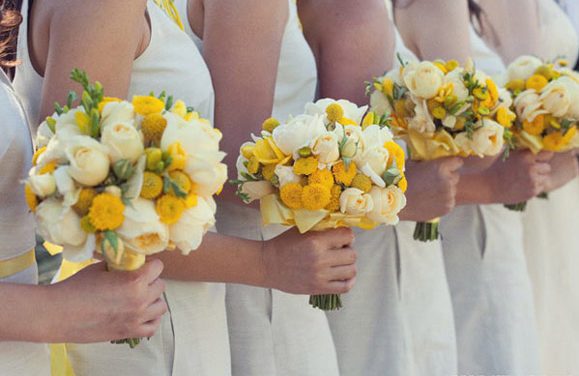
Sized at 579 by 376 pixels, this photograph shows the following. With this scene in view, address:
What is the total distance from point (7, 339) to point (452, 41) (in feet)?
6.38

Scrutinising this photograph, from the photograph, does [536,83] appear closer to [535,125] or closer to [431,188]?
[535,125]

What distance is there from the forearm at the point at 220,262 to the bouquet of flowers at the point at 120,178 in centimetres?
50

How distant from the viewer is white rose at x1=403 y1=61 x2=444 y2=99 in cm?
271

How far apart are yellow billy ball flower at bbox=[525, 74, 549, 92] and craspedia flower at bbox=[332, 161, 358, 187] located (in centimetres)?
133

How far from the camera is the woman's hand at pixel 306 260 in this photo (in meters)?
2.35

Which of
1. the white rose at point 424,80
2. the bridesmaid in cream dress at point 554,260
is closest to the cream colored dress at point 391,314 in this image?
the white rose at point 424,80

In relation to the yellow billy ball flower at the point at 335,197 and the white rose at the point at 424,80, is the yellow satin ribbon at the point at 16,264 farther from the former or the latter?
the white rose at the point at 424,80

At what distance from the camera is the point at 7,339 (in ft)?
6.18

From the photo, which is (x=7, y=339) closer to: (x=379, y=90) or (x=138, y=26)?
(x=138, y=26)

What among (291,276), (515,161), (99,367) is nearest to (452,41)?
(515,161)

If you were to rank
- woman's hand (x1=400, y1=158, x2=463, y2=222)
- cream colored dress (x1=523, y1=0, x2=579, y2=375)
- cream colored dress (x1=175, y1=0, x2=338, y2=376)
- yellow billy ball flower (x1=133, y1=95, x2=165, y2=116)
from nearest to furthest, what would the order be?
yellow billy ball flower (x1=133, y1=95, x2=165, y2=116) < cream colored dress (x1=175, y1=0, x2=338, y2=376) < woman's hand (x1=400, y1=158, x2=463, y2=222) < cream colored dress (x1=523, y1=0, x2=579, y2=375)

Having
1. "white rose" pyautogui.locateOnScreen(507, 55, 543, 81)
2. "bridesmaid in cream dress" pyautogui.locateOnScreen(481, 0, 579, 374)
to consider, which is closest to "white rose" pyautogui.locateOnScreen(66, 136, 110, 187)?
"white rose" pyautogui.locateOnScreen(507, 55, 543, 81)

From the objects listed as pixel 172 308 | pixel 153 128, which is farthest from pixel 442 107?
pixel 153 128

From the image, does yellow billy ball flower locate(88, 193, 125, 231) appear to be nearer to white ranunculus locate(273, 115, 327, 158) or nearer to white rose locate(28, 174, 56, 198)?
white rose locate(28, 174, 56, 198)
